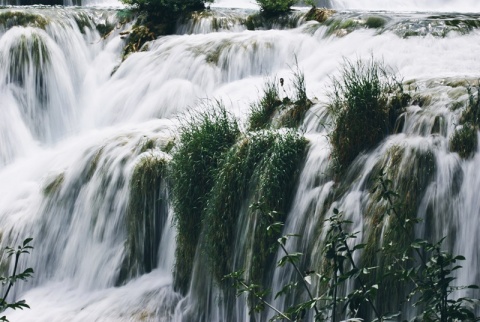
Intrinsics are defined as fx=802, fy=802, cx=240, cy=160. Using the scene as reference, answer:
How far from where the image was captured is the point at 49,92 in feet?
40.7

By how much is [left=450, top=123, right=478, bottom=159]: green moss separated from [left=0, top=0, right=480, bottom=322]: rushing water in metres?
0.06

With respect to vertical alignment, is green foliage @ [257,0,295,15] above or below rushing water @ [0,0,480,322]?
above

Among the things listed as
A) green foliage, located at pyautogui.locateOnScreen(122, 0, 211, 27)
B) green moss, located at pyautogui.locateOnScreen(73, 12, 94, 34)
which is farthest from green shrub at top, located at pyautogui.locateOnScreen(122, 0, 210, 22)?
green moss, located at pyautogui.locateOnScreen(73, 12, 94, 34)

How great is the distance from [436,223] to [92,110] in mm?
7227

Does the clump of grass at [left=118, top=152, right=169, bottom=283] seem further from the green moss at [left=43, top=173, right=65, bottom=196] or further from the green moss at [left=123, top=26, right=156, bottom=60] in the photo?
the green moss at [left=123, top=26, right=156, bottom=60]

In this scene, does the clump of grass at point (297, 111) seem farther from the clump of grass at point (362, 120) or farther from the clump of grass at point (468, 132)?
the clump of grass at point (468, 132)

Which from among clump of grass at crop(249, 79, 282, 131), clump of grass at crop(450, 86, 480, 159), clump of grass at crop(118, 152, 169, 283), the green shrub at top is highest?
the green shrub at top

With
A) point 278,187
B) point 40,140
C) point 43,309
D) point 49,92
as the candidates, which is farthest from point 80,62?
point 278,187

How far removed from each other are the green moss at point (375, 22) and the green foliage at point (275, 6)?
220 centimetres

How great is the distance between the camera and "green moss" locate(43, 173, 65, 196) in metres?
8.88

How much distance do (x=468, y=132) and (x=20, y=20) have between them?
28.7 feet

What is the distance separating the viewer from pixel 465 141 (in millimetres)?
6164

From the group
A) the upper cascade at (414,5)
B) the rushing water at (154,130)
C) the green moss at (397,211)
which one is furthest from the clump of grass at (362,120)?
the upper cascade at (414,5)

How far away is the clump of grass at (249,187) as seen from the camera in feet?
22.2
